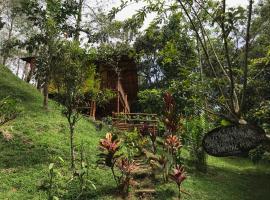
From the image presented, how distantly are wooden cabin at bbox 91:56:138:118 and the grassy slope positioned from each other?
A: 5183 millimetres

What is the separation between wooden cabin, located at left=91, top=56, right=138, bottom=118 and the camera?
907 inches

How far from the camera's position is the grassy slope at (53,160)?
33.6ft

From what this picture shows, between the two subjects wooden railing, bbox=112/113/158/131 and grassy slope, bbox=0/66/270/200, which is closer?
grassy slope, bbox=0/66/270/200

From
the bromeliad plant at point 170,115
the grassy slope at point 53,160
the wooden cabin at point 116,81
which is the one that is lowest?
the grassy slope at point 53,160

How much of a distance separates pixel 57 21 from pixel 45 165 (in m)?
8.96

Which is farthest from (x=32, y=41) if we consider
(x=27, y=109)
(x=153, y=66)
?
(x=153, y=66)

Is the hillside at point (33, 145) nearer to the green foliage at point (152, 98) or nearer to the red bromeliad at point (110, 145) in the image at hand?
the red bromeliad at point (110, 145)

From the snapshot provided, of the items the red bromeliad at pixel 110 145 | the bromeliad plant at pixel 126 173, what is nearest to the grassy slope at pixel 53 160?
the bromeliad plant at pixel 126 173

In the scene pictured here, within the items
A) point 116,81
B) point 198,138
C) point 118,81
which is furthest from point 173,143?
point 116,81

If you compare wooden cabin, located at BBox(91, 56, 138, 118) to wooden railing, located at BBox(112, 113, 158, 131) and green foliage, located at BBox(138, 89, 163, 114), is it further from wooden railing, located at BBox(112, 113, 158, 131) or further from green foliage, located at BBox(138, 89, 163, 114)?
green foliage, located at BBox(138, 89, 163, 114)

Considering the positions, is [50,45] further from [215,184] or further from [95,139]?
[215,184]

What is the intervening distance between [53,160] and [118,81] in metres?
12.2

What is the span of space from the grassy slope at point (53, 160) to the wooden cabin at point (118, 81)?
518 centimetres

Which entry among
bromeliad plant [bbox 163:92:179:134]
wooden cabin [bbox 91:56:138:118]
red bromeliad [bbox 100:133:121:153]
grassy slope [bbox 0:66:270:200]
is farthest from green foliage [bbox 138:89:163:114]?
wooden cabin [bbox 91:56:138:118]
